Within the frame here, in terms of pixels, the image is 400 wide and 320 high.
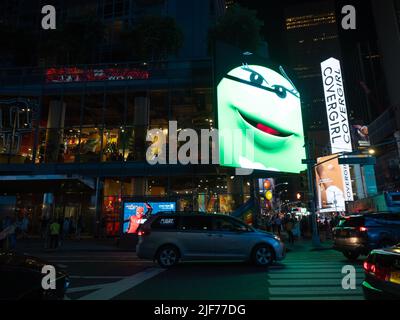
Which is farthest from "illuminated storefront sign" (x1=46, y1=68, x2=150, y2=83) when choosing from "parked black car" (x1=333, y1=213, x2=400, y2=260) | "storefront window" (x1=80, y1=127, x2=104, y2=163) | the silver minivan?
"parked black car" (x1=333, y1=213, x2=400, y2=260)

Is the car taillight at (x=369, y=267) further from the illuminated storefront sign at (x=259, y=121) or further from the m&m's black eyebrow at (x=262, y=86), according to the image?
the m&m's black eyebrow at (x=262, y=86)

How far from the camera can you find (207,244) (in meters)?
11.5

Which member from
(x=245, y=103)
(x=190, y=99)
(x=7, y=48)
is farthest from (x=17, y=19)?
(x=245, y=103)

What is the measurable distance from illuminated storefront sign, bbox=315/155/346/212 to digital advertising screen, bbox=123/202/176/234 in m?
27.3

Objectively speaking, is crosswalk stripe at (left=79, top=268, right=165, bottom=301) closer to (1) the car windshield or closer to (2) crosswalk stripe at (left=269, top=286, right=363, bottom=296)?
(2) crosswalk stripe at (left=269, top=286, right=363, bottom=296)

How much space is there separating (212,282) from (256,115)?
18718 mm

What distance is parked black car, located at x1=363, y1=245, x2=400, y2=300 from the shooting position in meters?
4.92

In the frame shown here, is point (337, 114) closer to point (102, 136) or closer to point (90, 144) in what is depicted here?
point (102, 136)

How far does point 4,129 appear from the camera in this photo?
2927cm

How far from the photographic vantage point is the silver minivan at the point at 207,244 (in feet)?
37.7

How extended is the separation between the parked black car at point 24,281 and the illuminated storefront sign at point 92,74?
85.5ft

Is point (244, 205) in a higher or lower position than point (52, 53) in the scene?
lower

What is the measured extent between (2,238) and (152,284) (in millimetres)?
11530

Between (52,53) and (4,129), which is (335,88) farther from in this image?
(4,129)
